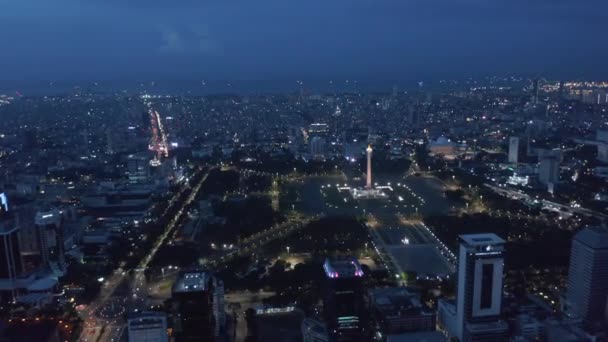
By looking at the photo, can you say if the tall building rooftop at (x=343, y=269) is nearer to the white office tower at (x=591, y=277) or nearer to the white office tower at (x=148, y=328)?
the white office tower at (x=148, y=328)

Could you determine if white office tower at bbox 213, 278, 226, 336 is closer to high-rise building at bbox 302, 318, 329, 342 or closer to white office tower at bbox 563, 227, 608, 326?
high-rise building at bbox 302, 318, 329, 342

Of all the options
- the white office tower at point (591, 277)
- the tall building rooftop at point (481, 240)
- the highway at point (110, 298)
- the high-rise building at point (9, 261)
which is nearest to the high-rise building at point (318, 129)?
the highway at point (110, 298)

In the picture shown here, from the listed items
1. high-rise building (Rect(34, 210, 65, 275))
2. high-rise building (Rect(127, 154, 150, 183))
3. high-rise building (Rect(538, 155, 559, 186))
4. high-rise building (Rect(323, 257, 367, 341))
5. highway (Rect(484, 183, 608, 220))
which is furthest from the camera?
high-rise building (Rect(127, 154, 150, 183))

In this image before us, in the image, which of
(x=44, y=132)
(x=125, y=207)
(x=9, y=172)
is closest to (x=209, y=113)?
(x=44, y=132)

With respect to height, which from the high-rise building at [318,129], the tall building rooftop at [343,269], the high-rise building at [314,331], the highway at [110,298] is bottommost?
the highway at [110,298]

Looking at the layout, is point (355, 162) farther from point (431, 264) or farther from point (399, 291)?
point (399, 291)

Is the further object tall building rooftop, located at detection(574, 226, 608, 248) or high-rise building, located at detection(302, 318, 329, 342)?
tall building rooftop, located at detection(574, 226, 608, 248)

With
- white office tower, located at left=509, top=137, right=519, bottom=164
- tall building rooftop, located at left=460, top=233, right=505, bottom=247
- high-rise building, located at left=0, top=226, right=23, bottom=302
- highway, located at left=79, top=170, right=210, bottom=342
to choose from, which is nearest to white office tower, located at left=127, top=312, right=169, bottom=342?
highway, located at left=79, top=170, right=210, bottom=342

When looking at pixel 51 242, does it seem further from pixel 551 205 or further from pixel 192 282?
pixel 551 205
